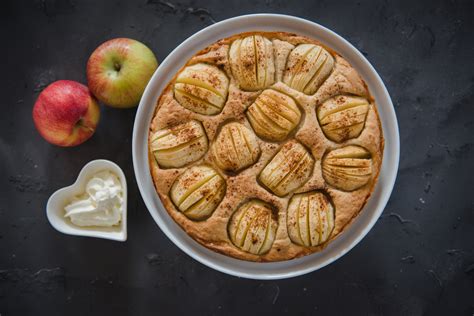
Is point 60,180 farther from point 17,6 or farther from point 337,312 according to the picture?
point 337,312

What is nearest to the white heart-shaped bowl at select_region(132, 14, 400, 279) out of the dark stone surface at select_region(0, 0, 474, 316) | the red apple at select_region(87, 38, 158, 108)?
the red apple at select_region(87, 38, 158, 108)

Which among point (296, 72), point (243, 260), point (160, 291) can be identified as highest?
point (296, 72)

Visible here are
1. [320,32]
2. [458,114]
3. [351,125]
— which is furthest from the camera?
[458,114]

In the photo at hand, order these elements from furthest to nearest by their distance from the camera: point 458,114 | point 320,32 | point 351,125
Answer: point 458,114, point 320,32, point 351,125

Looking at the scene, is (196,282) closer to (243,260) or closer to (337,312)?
(243,260)

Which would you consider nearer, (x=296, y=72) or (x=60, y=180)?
(x=296, y=72)

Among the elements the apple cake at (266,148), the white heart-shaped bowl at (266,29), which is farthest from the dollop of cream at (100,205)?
the apple cake at (266,148)

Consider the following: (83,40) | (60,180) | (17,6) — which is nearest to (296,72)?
(83,40)

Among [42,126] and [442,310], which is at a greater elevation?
[42,126]
